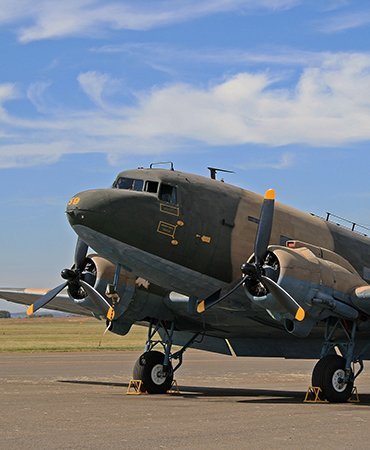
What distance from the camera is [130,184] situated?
20.5 m

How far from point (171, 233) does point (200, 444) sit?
29.4 feet

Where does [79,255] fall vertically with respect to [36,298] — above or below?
above

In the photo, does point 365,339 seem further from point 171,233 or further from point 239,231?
point 171,233

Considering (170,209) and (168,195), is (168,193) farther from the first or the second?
(170,209)

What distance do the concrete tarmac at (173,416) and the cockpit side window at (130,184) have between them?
528cm

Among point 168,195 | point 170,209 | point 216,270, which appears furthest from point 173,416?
point 168,195

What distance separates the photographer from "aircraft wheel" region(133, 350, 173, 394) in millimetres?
22828

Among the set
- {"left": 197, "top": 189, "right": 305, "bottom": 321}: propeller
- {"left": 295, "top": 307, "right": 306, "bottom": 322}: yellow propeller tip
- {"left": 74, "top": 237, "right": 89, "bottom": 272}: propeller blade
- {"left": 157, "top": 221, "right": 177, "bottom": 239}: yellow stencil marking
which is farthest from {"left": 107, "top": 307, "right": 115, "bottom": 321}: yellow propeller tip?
{"left": 295, "top": 307, "right": 306, "bottom": 322}: yellow propeller tip

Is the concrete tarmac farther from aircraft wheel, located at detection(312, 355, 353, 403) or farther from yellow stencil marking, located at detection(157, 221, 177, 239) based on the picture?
yellow stencil marking, located at detection(157, 221, 177, 239)

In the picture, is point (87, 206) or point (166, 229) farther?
point (166, 229)

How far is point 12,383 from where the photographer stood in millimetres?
24375

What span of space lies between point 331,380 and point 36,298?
1187cm

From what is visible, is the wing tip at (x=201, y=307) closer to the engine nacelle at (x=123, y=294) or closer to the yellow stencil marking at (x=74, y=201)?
the engine nacelle at (x=123, y=294)

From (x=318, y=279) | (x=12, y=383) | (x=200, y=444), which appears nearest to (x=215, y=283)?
(x=318, y=279)
